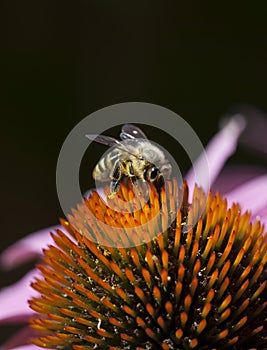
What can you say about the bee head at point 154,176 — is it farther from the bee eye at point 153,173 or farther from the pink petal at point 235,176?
the pink petal at point 235,176

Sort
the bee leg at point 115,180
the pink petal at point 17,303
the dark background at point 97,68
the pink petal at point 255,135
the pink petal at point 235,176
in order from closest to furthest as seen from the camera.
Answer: the bee leg at point 115,180 < the pink petal at point 17,303 < the pink petal at point 235,176 < the pink petal at point 255,135 < the dark background at point 97,68

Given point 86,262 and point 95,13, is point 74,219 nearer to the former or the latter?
point 86,262

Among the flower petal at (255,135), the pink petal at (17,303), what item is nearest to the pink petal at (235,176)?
the flower petal at (255,135)

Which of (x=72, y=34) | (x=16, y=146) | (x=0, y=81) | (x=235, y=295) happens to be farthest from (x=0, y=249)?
(x=235, y=295)

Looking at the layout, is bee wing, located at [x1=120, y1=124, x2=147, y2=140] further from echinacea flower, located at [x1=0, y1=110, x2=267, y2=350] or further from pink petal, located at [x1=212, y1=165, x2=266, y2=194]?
pink petal, located at [x1=212, y1=165, x2=266, y2=194]

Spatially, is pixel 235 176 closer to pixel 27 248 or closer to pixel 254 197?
pixel 254 197

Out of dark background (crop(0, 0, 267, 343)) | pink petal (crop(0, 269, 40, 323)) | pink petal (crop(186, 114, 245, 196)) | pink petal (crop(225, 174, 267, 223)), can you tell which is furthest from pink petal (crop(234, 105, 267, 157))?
dark background (crop(0, 0, 267, 343))

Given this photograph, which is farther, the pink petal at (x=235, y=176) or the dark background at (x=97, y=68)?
the dark background at (x=97, y=68)
